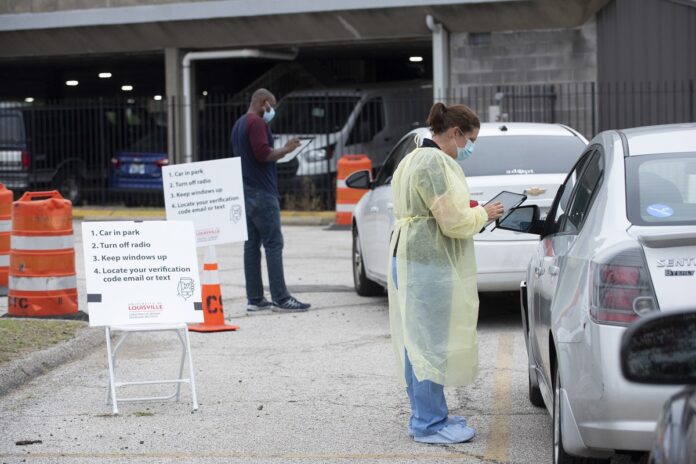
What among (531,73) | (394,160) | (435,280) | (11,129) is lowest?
(435,280)

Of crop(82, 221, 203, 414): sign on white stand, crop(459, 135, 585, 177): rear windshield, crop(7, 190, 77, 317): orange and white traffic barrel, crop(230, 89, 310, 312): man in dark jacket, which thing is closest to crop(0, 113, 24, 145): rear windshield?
crop(230, 89, 310, 312): man in dark jacket

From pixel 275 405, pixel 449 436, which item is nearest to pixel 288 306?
pixel 275 405

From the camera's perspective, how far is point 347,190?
19.5 meters

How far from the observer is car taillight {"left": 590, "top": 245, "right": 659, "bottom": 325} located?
4.33 metres

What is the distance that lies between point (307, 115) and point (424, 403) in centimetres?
1670

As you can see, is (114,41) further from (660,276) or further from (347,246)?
(660,276)

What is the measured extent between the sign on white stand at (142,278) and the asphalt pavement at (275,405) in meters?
0.42

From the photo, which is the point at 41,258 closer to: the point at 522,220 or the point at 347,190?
the point at 522,220

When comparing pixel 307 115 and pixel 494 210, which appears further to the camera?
pixel 307 115

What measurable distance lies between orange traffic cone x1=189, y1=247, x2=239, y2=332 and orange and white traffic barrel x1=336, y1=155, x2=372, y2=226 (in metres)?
9.27

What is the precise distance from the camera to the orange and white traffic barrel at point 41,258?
976 centimetres

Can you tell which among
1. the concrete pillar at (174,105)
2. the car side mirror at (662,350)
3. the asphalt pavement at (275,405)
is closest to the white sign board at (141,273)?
the asphalt pavement at (275,405)

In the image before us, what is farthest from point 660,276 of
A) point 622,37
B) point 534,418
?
point 622,37

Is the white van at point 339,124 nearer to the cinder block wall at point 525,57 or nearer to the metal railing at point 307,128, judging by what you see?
the metal railing at point 307,128
